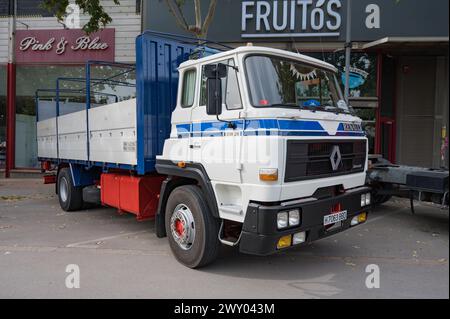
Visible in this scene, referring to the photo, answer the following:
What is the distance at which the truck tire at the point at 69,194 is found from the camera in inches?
351

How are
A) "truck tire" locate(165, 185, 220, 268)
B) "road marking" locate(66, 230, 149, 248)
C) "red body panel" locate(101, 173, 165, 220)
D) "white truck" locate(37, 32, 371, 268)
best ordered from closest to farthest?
1. "white truck" locate(37, 32, 371, 268)
2. "truck tire" locate(165, 185, 220, 268)
3. "red body panel" locate(101, 173, 165, 220)
4. "road marking" locate(66, 230, 149, 248)

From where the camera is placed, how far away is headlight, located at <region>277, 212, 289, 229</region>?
4.20 m

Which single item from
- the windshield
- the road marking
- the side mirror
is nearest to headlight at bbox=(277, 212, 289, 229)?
the windshield

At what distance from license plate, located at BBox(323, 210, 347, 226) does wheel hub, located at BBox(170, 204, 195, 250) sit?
1.59 meters

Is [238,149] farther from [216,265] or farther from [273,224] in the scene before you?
[216,265]

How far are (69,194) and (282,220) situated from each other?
620cm

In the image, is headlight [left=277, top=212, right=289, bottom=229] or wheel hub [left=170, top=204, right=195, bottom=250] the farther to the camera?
wheel hub [left=170, top=204, right=195, bottom=250]

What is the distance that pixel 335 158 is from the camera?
4.94 m

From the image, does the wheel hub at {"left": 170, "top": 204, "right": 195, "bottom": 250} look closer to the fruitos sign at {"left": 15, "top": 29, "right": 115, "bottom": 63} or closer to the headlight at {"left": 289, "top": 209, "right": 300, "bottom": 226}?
the headlight at {"left": 289, "top": 209, "right": 300, "bottom": 226}

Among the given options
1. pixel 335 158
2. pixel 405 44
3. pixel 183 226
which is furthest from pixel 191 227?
pixel 405 44

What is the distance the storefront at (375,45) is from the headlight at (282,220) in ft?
30.3

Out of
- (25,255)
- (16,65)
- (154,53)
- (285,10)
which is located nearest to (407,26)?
(285,10)

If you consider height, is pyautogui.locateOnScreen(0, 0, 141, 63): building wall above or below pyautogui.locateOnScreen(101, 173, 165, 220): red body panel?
above

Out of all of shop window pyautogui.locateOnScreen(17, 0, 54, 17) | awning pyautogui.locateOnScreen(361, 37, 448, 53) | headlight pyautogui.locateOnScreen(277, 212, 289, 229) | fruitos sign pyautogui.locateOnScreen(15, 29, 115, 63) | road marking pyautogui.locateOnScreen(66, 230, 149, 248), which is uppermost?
shop window pyautogui.locateOnScreen(17, 0, 54, 17)
